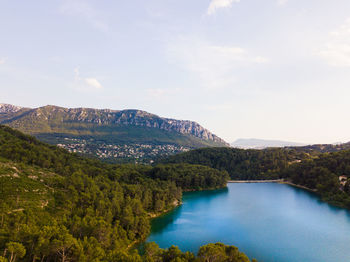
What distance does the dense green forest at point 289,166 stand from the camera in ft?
219

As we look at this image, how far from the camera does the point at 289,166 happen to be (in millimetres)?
99188

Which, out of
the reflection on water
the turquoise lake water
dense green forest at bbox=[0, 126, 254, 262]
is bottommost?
the reflection on water

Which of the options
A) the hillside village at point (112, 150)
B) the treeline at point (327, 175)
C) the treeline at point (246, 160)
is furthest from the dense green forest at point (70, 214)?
the hillside village at point (112, 150)

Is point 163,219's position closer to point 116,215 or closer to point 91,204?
point 116,215

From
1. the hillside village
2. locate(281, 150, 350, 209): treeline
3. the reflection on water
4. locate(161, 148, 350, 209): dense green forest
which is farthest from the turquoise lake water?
the hillside village

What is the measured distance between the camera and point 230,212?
182 feet

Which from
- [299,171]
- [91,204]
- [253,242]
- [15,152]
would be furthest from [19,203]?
[299,171]

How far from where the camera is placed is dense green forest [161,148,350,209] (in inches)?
2633

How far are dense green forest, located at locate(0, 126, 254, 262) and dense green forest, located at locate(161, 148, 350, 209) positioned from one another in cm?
5014

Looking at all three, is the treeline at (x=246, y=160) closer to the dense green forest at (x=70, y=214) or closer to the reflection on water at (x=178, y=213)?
the reflection on water at (x=178, y=213)

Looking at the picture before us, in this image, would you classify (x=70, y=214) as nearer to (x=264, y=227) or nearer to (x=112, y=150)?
(x=264, y=227)

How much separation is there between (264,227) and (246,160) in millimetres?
69312

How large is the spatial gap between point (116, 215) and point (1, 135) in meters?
44.6

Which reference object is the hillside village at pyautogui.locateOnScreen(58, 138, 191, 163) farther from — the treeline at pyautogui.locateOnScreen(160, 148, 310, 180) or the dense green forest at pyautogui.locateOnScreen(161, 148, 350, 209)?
the dense green forest at pyautogui.locateOnScreen(161, 148, 350, 209)
